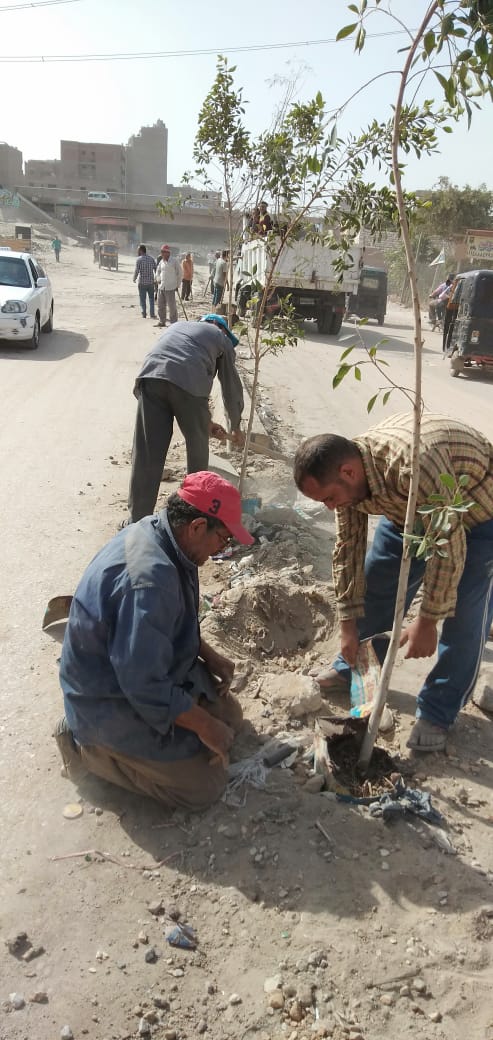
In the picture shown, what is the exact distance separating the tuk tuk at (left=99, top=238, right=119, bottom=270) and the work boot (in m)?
39.6

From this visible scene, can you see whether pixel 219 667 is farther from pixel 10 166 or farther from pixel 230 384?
pixel 10 166

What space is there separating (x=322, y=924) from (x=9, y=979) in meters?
0.97

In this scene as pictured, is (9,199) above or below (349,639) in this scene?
above

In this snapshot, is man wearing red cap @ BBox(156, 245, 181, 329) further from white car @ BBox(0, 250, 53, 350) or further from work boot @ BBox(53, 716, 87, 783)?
work boot @ BBox(53, 716, 87, 783)

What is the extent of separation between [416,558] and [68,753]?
1.60 m

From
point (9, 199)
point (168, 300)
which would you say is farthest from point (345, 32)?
point (9, 199)

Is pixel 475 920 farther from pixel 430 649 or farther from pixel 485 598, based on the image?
pixel 485 598

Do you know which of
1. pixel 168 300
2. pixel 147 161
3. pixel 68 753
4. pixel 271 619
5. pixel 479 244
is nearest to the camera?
pixel 68 753

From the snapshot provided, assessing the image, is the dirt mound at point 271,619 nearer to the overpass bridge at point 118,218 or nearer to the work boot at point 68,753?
the work boot at point 68,753

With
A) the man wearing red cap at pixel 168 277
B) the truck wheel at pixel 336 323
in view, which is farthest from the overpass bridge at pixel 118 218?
the man wearing red cap at pixel 168 277

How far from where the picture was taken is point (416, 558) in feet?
9.65

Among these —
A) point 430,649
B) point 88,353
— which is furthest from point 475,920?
point 88,353

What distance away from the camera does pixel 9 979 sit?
213cm

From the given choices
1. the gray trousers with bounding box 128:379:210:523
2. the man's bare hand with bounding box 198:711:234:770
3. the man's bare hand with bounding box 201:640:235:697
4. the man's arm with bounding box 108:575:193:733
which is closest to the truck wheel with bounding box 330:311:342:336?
the gray trousers with bounding box 128:379:210:523
